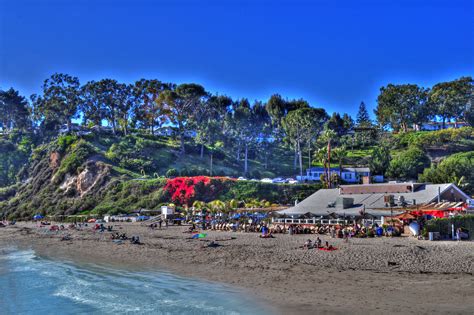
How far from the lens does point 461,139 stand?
8944cm

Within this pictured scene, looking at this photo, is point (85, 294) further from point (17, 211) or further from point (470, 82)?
point (470, 82)

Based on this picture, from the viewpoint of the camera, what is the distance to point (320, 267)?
23188 millimetres

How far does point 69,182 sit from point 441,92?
3101 inches

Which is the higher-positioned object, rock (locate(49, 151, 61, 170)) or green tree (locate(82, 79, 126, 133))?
green tree (locate(82, 79, 126, 133))

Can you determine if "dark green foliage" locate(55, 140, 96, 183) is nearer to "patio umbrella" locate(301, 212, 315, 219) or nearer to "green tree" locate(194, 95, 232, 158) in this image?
"green tree" locate(194, 95, 232, 158)

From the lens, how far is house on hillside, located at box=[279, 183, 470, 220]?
121 ft

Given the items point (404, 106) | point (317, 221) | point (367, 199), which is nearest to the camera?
point (317, 221)

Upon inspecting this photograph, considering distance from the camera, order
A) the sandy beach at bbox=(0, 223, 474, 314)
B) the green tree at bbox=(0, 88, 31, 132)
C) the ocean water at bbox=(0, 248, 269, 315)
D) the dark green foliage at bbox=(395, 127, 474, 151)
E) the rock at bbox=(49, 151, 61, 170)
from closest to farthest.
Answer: the sandy beach at bbox=(0, 223, 474, 314) → the ocean water at bbox=(0, 248, 269, 315) → the rock at bbox=(49, 151, 61, 170) → the dark green foliage at bbox=(395, 127, 474, 151) → the green tree at bbox=(0, 88, 31, 132)

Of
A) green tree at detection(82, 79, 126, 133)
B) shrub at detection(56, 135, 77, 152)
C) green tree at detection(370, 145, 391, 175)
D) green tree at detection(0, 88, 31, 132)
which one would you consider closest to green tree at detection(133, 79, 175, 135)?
green tree at detection(82, 79, 126, 133)

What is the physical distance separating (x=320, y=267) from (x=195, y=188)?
4193 cm

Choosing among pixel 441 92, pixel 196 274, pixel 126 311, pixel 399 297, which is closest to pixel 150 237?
pixel 196 274

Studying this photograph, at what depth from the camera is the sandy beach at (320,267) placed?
1641cm

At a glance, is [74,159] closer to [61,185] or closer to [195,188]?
[61,185]

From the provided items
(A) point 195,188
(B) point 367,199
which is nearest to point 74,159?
(A) point 195,188
